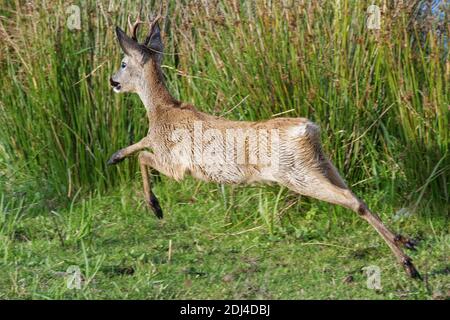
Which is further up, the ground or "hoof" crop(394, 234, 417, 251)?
"hoof" crop(394, 234, 417, 251)

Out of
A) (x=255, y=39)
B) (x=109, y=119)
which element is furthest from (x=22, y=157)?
(x=255, y=39)

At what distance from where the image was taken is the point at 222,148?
5.91 m

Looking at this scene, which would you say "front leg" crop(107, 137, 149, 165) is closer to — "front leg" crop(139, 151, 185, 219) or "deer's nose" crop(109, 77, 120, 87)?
"front leg" crop(139, 151, 185, 219)

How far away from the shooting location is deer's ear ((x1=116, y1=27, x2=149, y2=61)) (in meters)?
6.31

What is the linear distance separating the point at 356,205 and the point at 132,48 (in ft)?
6.04

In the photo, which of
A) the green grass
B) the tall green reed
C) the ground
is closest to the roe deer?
the ground

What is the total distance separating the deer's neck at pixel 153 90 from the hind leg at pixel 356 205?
1197 millimetres

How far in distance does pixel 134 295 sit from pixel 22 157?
2.44 meters

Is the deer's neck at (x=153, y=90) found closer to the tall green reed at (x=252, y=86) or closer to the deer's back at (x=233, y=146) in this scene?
the deer's back at (x=233, y=146)

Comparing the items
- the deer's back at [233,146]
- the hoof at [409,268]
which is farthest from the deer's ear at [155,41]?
the hoof at [409,268]

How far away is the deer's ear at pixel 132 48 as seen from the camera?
20.7ft

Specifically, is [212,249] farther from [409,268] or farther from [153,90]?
[409,268]

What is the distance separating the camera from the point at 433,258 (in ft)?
19.6

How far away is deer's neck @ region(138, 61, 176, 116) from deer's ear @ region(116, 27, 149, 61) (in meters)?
0.08
